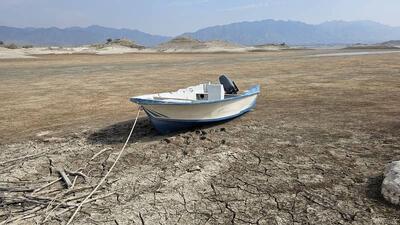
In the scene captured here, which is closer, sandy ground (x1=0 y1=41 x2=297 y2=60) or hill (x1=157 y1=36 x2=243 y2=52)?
sandy ground (x1=0 y1=41 x2=297 y2=60)

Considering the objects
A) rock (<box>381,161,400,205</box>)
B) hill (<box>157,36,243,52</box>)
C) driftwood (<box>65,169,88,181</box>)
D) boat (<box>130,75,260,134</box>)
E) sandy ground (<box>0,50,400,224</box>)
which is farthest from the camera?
hill (<box>157,36,243,52</box>)

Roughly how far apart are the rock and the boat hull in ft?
17.2

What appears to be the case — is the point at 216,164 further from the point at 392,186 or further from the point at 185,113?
the point at 392,186

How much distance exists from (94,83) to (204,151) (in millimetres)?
16377

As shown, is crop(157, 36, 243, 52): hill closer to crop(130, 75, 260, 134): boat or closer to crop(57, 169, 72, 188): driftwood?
crop(130, 75, 260, 134): boat

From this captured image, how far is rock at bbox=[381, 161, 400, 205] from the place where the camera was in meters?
6.57

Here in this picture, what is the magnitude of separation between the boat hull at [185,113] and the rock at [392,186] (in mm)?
5232

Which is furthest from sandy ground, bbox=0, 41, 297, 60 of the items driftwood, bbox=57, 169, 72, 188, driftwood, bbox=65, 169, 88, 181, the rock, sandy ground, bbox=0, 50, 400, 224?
the rock

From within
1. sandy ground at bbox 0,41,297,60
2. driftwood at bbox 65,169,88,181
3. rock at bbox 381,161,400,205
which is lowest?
sandy ground at bbox 0,41,297,60

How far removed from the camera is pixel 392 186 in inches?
262

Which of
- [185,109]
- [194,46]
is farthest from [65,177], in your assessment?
[194,46]

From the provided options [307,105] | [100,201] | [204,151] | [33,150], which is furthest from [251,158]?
[307,105]

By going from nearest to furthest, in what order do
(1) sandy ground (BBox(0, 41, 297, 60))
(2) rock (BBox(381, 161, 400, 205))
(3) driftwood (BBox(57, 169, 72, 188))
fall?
1. (2) rock (BBox(381, 161, 400, 205))
2. (3) driftwood (BBox(57, 169, 72, 188))
3. (1) sandy ground (BBox(0, 41, 297, 60))

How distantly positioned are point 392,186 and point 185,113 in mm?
5597
